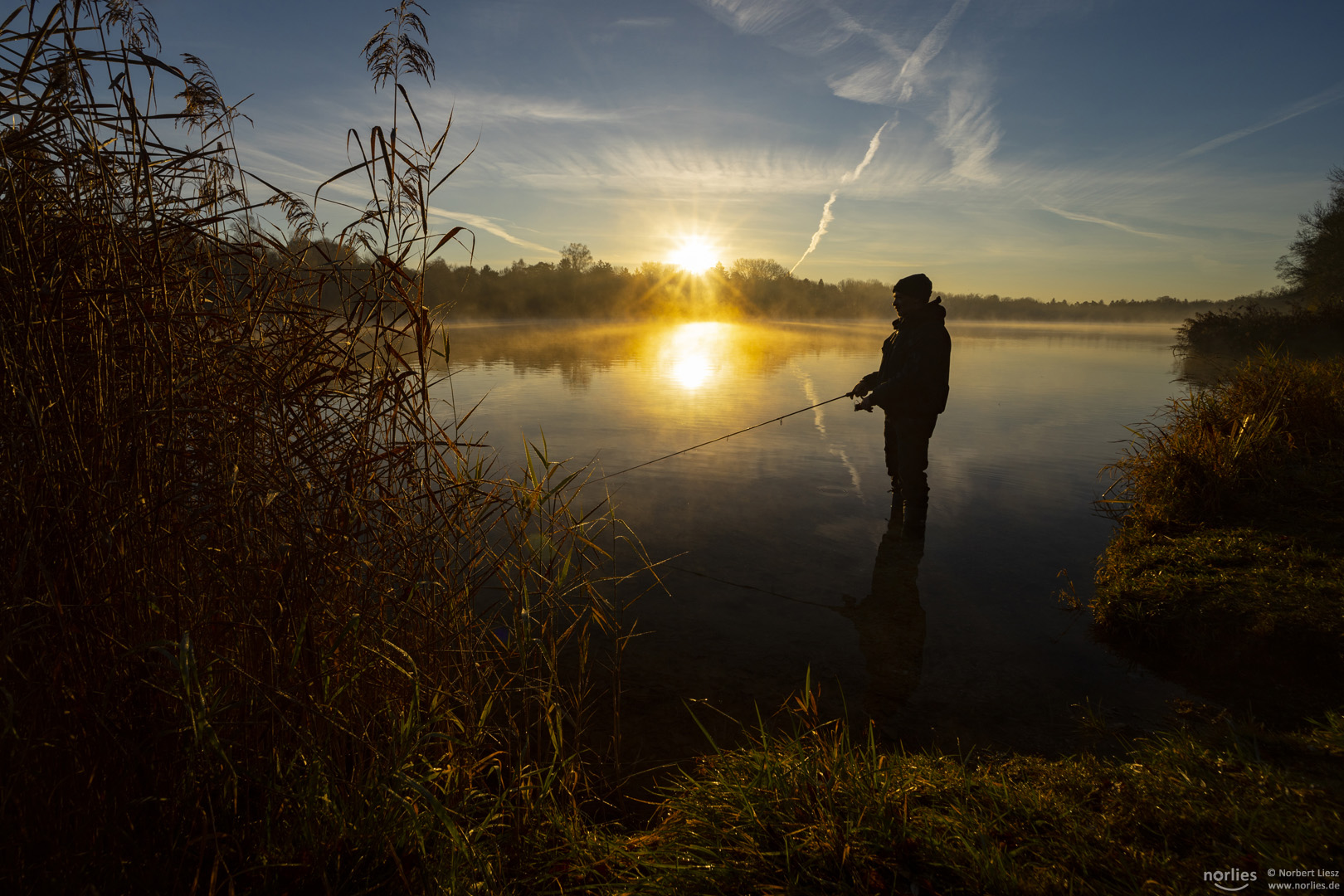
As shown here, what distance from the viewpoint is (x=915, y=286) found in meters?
6.90

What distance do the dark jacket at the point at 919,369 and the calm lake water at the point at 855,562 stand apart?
1.44 metres

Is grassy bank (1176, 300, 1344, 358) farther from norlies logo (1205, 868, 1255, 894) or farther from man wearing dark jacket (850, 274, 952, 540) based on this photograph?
norlies logo (1205, 868, 1255, 894)

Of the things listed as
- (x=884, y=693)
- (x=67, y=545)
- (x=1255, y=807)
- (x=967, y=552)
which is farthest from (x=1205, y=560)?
(x=67, y=545)

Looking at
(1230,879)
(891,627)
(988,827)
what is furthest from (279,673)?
(891,627)

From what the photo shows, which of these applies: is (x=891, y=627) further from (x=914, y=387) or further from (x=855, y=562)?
(x=914, y=387)

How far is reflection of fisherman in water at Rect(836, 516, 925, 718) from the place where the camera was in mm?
4117

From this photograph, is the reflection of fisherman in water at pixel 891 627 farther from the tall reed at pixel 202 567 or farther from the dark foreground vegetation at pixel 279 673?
the tall reed at pixel 202 567

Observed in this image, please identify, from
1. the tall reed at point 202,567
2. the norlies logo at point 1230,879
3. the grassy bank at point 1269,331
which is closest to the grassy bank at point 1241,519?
the norlies logo at point 1230,879

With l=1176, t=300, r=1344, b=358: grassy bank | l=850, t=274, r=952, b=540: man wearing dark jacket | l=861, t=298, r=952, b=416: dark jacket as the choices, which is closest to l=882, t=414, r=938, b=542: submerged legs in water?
l=850, t=274, r=952, b=540: man wearing dark jacket

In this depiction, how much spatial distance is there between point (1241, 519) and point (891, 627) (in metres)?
3.50

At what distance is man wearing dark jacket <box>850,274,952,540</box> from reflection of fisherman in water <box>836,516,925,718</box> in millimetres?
586

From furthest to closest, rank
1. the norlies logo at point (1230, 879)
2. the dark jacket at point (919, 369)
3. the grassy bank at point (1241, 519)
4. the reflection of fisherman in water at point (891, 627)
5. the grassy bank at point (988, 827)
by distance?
the dark jacket at point (919, 369) < the grassy bank at point (1241, 519) < the reflection of fisherman in water at point (891, 627) < the grassy bank at point (988, 827) < the norlies logo at point (1230, 879)

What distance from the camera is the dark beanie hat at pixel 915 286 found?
688 cm

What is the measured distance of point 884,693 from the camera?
4078mm
